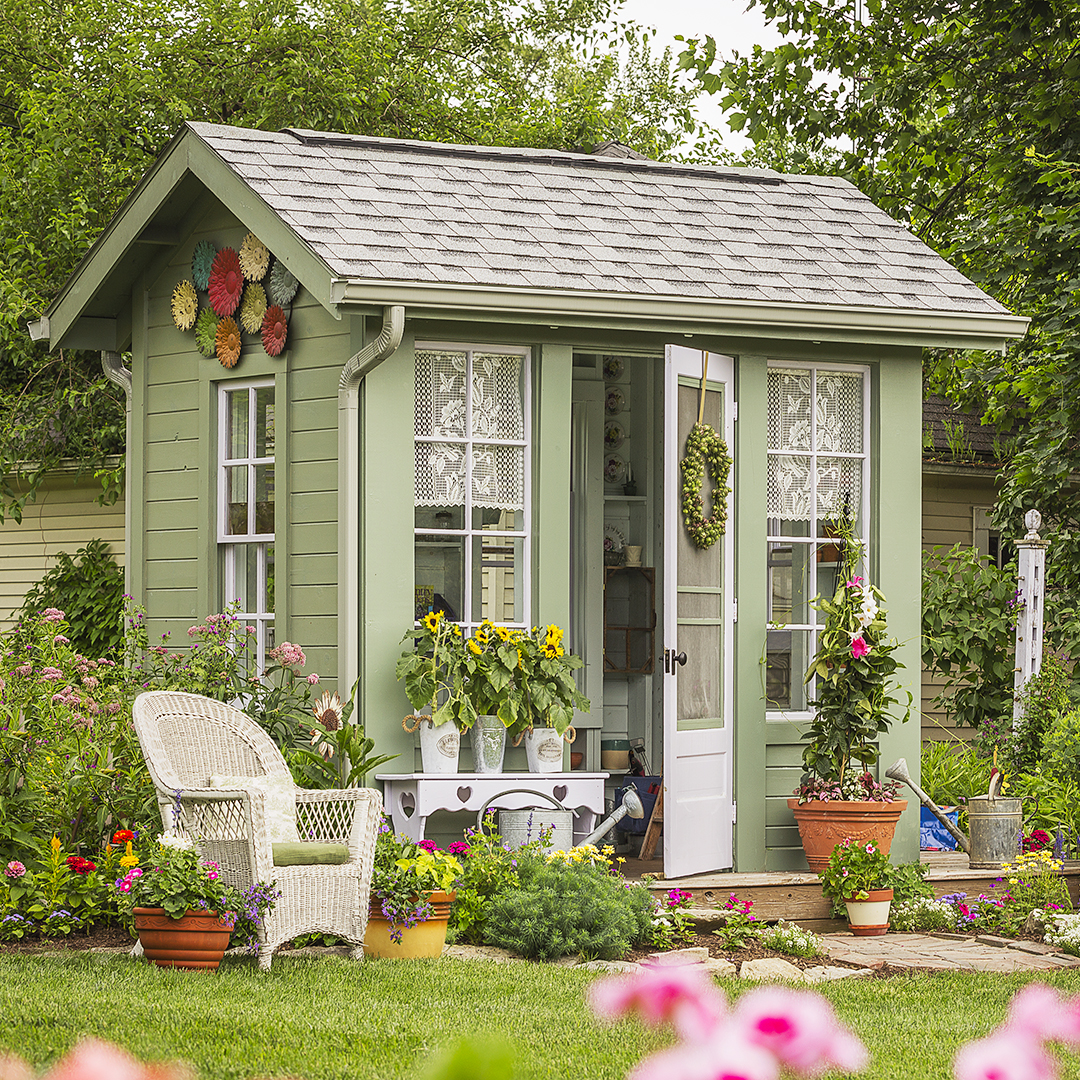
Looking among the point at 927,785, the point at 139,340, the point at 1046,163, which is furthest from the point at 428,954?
the point at 1046,163

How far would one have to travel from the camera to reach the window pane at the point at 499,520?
23.5 feet

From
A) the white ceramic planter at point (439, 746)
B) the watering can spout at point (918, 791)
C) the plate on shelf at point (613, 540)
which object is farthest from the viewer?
the plate on shelf at point (613, 540)

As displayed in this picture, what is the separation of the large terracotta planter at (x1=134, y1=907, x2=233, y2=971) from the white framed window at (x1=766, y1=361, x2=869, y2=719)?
3236mm

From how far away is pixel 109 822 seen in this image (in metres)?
6.56

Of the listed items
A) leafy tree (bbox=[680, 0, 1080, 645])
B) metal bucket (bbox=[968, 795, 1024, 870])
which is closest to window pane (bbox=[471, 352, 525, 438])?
metal bucket (bbox=[968, 795, 1024, 870])

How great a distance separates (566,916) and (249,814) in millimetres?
1358

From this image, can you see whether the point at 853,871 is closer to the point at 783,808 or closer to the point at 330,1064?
the point at 783,808

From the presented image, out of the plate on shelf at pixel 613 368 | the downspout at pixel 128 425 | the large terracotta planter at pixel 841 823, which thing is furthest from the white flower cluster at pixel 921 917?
the downspout at pixel 128 425

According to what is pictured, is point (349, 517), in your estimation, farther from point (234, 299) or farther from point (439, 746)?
point (234, 299)

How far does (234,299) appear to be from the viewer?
7684 mm

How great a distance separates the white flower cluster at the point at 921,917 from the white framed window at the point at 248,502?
327 cm

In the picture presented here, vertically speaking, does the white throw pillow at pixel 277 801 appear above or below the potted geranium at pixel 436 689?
below

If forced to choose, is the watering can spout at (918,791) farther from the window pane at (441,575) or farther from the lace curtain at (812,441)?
the window pane at (441,575)

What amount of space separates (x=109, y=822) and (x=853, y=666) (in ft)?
11.4
